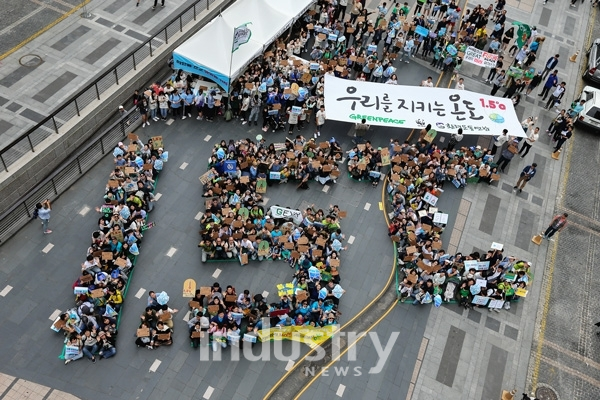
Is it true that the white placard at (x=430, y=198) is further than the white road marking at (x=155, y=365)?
Yes

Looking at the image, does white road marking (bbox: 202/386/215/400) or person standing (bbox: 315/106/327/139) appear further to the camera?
person standing (bbox: 315/106/327/139)

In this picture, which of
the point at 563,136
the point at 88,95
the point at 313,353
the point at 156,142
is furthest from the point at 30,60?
the point at 563,136

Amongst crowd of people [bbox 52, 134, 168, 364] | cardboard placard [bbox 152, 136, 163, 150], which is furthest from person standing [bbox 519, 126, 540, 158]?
cardboard placard [bbox 152, 136, 163, 150]

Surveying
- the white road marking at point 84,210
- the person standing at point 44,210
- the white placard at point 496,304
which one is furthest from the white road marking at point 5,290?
the white placard at point 496,304

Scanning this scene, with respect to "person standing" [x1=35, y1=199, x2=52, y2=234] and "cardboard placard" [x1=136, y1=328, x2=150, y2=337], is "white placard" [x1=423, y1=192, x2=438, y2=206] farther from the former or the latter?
"person standing" [x1=35, y1=199, x2=52, y2=234]

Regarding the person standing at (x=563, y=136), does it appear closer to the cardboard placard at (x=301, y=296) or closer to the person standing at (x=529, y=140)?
the person standing at (x=529, y=140)
